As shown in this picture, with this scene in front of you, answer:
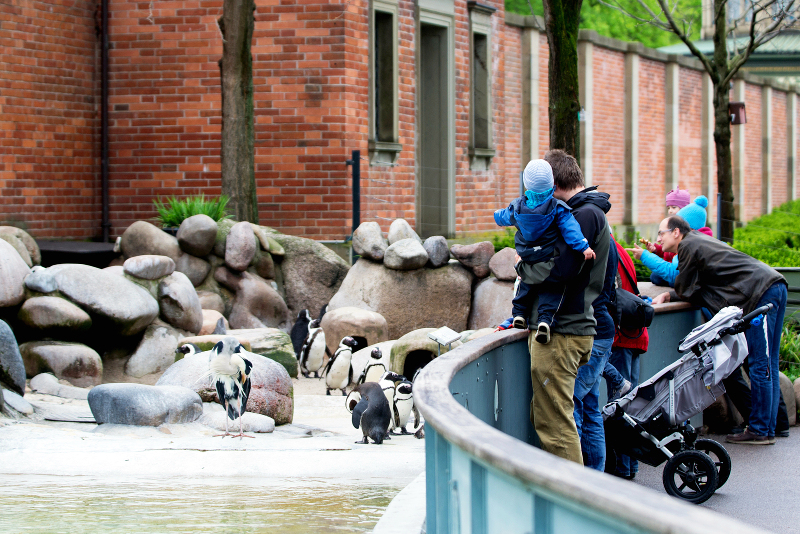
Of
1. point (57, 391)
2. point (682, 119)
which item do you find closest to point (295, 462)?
point (57, 391)

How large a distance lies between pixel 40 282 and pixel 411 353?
397cm

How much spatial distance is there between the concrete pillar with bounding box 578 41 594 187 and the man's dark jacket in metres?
16.5

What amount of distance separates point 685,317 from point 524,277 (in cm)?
315

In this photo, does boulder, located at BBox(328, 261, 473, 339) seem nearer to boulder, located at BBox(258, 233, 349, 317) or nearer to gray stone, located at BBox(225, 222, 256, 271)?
boulder, located at BBox(258, 233, 349, 317)

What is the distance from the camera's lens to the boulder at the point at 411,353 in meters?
10.9

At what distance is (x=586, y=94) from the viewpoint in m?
24.0

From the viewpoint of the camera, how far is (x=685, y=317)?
25.9 feet

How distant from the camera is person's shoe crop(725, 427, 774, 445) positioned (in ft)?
24.5

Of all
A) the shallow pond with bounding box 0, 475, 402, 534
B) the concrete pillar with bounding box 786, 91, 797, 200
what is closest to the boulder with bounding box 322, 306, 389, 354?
the shallow pond with bounding box 0, 475, 402, 534

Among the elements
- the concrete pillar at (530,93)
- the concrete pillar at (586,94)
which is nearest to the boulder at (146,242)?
the concrete pillar at (530,93)

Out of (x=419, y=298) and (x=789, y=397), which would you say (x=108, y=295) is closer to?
(x=419, y=298)

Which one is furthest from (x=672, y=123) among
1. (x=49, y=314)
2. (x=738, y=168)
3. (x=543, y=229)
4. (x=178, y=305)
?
(x=543, y=229)

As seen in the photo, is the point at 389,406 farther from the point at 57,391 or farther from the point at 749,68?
the point at 749,68

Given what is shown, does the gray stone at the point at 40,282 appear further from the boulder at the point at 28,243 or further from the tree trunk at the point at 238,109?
the tree trunk at the point at 238,109
